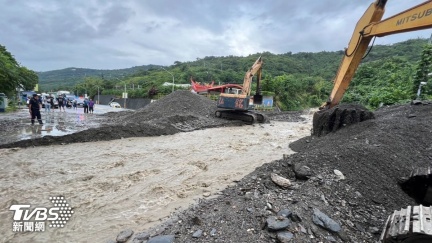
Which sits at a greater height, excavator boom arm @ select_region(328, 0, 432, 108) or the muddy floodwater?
excavator boom arm @ select_region(328, 0, 432, 108)

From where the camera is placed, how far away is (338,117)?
33.5 feet

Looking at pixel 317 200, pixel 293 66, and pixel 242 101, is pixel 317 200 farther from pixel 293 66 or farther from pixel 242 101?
pixel 293 66

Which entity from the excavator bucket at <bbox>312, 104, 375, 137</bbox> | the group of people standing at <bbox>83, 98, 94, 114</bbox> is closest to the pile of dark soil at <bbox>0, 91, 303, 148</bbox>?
the excavator bucket at <bbox>312, 104, 375, 137</bbox>

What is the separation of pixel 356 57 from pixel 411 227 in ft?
26.5

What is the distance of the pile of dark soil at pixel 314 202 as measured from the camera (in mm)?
3506

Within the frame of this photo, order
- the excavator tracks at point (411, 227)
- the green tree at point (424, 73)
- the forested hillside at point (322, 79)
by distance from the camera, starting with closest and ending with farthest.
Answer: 1. the excavator tracks at point (411, 227)
2. the green tree at point (424, 73)
3. the forested hillside at point (322, 79)

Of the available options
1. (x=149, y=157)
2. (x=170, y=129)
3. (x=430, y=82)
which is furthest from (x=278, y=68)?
(x=149, y=157)

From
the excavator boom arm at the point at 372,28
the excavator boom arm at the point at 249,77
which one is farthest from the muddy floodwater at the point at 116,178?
the excavator boom arm at the point at 249,77

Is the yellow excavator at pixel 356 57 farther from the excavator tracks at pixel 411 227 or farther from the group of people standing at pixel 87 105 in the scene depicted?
the group of people standing at pixel 87 105

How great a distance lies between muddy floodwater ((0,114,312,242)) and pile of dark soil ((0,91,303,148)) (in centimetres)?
57

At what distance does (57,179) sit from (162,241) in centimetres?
466

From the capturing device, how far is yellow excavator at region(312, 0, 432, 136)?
312 inches

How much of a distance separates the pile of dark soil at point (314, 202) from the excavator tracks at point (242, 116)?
12.1 m

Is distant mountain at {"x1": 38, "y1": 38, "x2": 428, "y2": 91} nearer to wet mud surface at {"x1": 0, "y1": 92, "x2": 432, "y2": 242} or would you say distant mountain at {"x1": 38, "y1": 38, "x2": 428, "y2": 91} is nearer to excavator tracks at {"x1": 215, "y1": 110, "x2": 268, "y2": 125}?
excavator tracks at {"x1": 215, "y1": 110, "x2": 268, "y2": 125}
